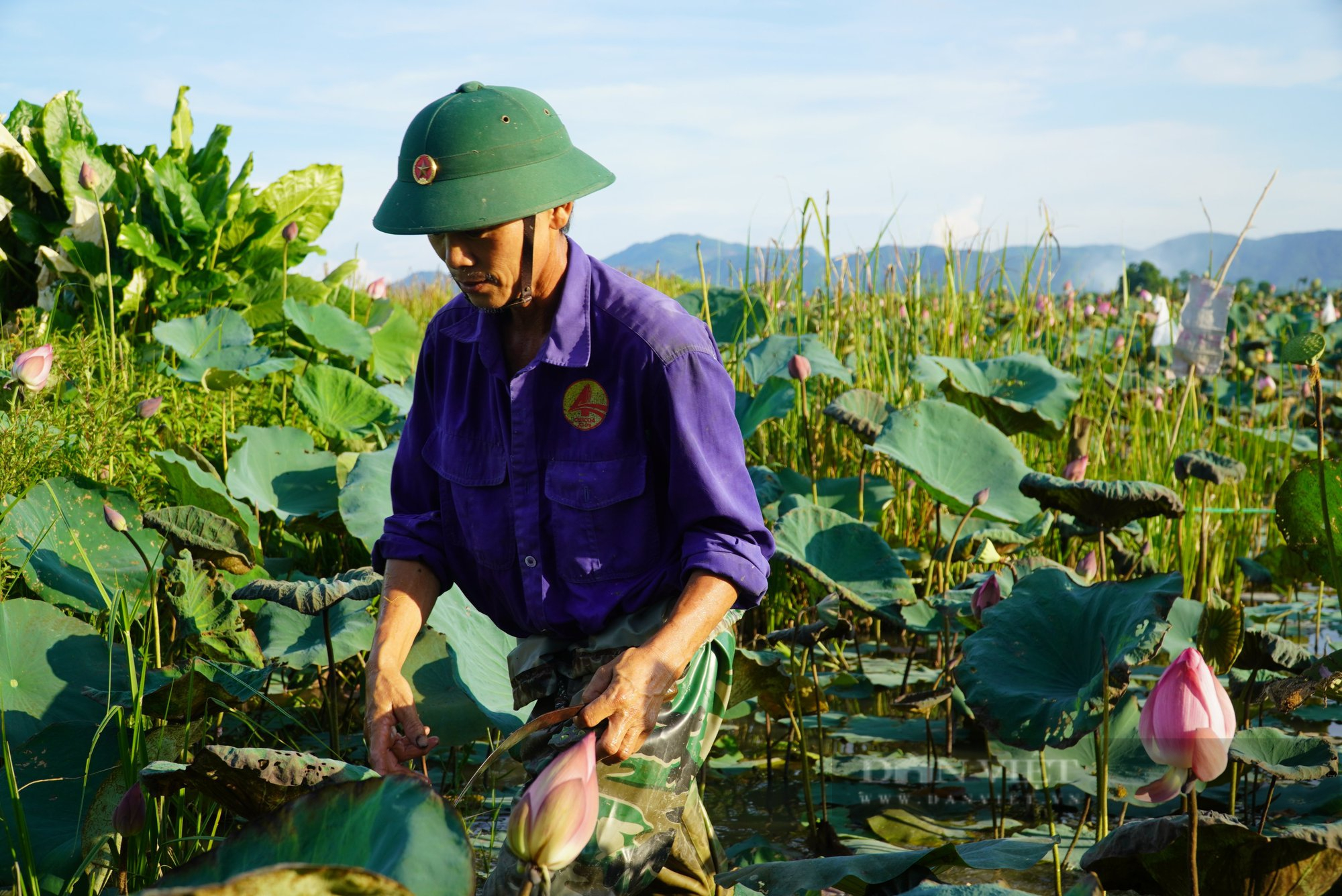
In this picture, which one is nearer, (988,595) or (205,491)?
(988,595)

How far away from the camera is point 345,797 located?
0.95 m

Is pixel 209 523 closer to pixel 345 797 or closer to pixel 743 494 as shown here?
pixel 743 494

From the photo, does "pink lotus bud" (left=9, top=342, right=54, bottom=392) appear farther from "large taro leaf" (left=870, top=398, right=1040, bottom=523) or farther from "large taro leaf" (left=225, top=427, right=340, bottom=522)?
"large taro leaf" (left=870, top=398, right=1040, bottom=523)

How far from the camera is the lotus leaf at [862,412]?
3.08 m

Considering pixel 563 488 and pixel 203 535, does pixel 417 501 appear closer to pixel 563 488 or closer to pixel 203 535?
pixel 563 488

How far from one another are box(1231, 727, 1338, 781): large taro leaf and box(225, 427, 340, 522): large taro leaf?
7.54ft

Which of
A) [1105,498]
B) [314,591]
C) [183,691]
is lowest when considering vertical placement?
[183,691]

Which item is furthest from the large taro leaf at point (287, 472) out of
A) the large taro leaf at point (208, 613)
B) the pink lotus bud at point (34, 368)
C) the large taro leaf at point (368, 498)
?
the large taro leaf at point (208, 613)

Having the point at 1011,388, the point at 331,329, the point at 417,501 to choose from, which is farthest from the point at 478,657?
the point at 331,329

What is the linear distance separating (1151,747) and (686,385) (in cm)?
76

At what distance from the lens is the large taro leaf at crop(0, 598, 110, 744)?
2.08 metres

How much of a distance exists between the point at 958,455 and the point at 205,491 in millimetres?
2106

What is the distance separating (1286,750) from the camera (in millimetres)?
1922

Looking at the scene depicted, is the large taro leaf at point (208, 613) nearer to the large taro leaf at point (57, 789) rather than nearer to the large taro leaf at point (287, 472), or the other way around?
the large taro leaf at point (57, 789)
